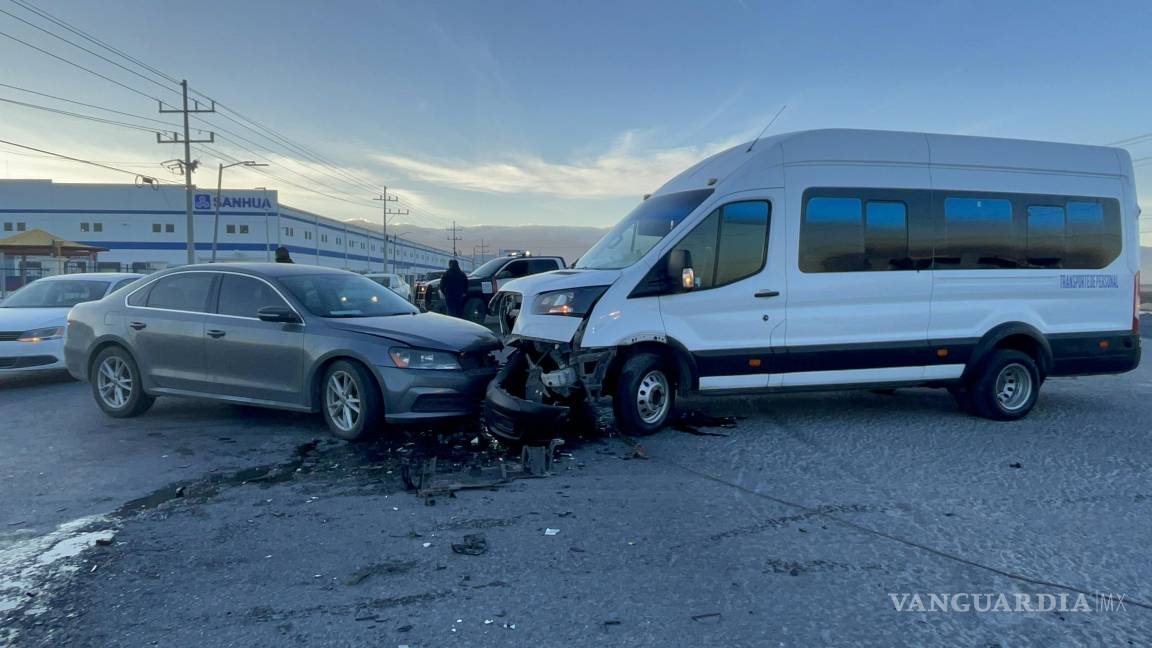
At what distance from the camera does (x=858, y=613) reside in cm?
307

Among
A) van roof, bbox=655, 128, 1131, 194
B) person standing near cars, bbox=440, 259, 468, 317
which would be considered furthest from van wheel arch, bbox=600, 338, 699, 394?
person standing near cars, bbox=440, 259, 468, 317

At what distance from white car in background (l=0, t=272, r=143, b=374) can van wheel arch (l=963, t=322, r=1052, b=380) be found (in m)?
9.77

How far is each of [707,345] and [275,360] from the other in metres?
4.09

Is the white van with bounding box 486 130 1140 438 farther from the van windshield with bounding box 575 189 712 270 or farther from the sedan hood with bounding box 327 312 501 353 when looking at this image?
the sedan hood with bounding box 327 312 501 353

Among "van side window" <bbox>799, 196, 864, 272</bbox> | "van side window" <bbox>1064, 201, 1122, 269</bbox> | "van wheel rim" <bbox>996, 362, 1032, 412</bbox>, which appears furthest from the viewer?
"van side window" <bbox>1064, 201, 1122, 269</bbox>

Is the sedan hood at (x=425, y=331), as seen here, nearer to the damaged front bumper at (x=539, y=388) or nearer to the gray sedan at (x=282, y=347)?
the gray sedan at (x=282, y=347)

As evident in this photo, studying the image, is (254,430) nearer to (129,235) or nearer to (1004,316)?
(1004,316)

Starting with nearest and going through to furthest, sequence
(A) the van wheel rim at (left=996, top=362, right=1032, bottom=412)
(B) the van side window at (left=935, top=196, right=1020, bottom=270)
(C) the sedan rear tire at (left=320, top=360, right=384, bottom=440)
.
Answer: (C) the sedan rear tire at (left=320, top=360, right=384, bottom=440)
(B) the van side window at (left=935, top=196, right=1020, bottom=270)
(A) the van wheel rim at (left=996, top=362, right=1032, bottom=412)

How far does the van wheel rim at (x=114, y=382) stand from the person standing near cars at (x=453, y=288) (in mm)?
8648

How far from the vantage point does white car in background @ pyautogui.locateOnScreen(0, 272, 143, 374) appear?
8680 millimetres

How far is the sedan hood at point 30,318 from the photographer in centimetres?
874

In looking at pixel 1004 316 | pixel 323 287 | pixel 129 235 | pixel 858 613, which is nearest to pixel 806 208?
pixel 1004 316

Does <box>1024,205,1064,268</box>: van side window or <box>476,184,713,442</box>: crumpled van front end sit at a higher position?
<box>1024,205,1064,268</box>: van side window

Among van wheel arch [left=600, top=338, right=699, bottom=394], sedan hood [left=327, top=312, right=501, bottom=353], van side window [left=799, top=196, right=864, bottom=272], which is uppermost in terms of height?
van side window [left=799, top=196, right=864, bottom=272]
